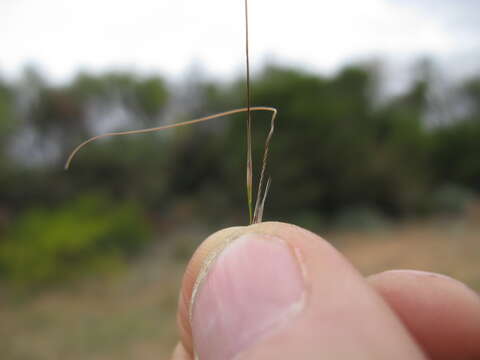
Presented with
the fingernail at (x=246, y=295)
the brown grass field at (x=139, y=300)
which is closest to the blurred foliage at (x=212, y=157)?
the brown grass field at (x=139, y=300)

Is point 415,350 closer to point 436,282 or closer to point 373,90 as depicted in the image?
point 436,282

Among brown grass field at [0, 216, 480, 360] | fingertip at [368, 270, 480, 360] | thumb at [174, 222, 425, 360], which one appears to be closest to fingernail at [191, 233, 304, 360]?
thumb at [174, 222, 425, 360]

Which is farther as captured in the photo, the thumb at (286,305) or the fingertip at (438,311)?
the fingertip at (438,311)

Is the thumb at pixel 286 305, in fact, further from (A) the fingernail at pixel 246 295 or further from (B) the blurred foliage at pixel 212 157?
(B) the blurred foliage at pixel 212 157

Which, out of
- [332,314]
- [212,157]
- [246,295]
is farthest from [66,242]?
[332,314]

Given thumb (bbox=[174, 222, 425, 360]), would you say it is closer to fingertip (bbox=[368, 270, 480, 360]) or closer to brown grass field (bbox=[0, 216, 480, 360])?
fingertip (bbox=[368, 270, 480, 360])

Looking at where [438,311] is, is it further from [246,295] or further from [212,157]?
[212,157]
